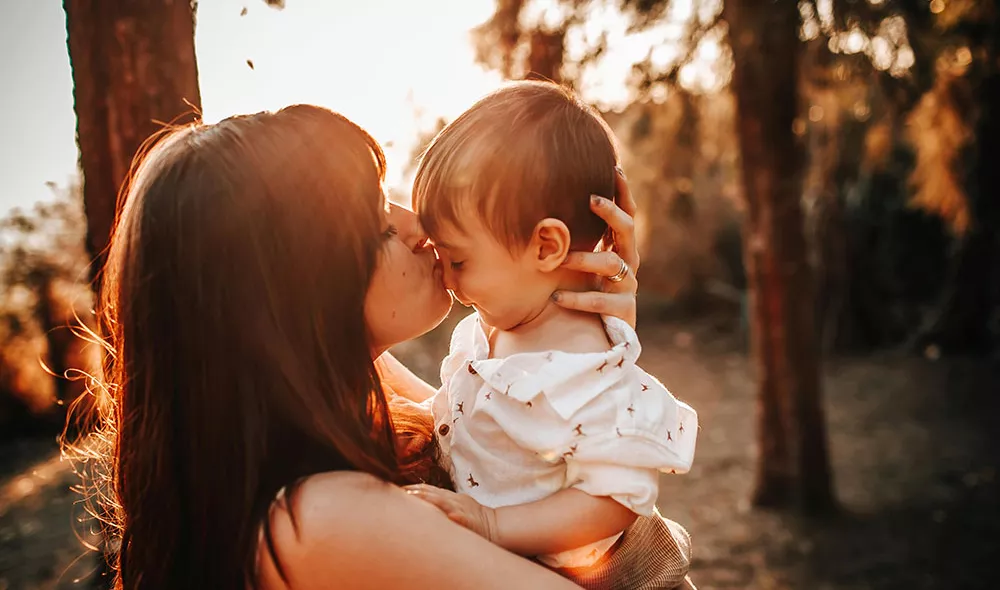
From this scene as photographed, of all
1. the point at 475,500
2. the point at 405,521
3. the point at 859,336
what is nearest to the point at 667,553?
the point at 475,500

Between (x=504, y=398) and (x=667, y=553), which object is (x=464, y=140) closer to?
(x=504, y=398)

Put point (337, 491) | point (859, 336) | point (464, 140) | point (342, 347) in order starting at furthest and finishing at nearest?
point (859, 336) < point (464, 140) < point (342, 347) < point (337, 491)

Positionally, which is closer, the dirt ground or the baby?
the baby

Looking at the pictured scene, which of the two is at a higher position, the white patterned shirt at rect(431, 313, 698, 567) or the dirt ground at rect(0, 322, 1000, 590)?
the white patterned shirt at rect(431, 313, 698, 567)

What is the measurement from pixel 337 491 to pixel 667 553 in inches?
34.2

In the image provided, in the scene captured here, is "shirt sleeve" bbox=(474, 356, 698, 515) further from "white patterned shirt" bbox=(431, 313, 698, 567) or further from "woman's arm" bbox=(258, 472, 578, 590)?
"woman's arm" bbox=(258, 472, 578, 590)

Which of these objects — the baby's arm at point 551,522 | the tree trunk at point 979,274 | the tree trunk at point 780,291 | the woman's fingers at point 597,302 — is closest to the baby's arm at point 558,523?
the baby's arm at point 551,522

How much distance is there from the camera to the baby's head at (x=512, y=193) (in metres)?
1.72

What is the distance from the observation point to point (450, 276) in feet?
5.86

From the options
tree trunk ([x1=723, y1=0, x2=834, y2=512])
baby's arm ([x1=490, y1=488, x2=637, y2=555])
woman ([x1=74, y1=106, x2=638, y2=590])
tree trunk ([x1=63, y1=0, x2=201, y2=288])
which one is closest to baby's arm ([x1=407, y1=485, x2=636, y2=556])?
baby's arm ([x1=490, y1=488, x2=637, y2=555])

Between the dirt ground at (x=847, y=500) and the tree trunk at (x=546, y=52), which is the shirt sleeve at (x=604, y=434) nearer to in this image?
the dirt ground at (x=847, y=500)

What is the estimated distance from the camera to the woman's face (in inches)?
62.3

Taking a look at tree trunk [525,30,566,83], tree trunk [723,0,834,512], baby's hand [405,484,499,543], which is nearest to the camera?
baby's hand [405,484,499,543]

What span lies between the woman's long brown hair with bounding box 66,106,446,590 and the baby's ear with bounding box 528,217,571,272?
39 cm
